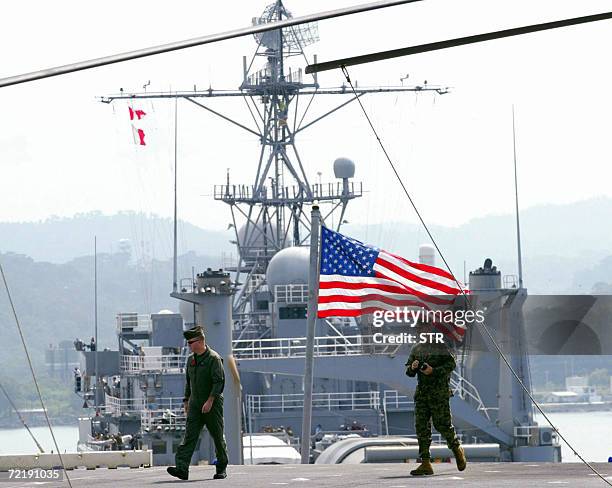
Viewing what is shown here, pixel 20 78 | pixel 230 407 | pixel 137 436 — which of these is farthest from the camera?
pixel 137 436

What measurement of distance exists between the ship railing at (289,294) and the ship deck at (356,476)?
29.0 meters

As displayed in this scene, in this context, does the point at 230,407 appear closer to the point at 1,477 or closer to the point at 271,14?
the point at 1,477

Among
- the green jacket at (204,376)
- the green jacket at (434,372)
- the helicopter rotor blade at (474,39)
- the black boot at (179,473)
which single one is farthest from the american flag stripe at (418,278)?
the helicopter rotor blade at (474,39)

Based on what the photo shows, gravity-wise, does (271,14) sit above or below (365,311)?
above

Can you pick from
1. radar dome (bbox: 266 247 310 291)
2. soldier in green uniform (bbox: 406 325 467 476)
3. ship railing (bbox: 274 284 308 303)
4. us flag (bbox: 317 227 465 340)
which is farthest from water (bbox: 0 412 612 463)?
soldier in green uniform (bbox: 406 325 467 476)

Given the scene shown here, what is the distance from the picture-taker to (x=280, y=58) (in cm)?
4966

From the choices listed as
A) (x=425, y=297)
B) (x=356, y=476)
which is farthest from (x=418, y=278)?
(x=356, y=476)

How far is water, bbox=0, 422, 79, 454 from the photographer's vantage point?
132325mm

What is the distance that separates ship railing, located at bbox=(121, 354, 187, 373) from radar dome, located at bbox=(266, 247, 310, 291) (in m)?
4.04

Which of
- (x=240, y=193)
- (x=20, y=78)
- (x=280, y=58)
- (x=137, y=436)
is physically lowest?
(x=137, y=436)

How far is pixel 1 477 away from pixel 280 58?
116 feet

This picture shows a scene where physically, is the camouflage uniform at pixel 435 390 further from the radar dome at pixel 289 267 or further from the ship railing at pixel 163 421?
the radar dome at pixel 289 267

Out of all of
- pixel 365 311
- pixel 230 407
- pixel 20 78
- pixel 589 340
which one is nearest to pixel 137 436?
pixel 230 407

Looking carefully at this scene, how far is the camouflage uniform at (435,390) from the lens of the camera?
1359 centimetres
